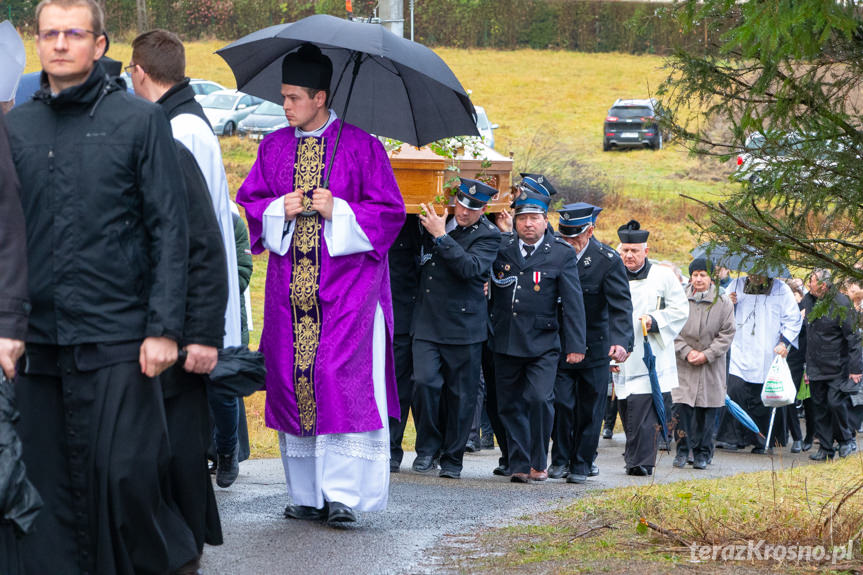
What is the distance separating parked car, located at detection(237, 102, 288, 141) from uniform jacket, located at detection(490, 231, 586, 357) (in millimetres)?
23583

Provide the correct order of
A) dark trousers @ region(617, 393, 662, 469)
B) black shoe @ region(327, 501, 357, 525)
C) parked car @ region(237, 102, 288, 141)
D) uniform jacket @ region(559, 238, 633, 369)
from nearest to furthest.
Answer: black shoe @ region(327, 501, 357, 525) < uniform jacket @ region(559, 238, 633, 369) < dark trousers @ region(617, 393, 662, 469) < parked car @ region(237, 102, 288, 141)

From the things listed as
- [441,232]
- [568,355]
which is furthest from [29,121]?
[568,355]

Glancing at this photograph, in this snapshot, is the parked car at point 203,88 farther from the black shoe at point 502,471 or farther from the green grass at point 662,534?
the green grass at point 662,534

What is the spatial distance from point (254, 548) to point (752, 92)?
128 inches

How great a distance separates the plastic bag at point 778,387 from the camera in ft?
42.6

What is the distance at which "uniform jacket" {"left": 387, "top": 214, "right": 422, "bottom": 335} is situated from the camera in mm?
9664

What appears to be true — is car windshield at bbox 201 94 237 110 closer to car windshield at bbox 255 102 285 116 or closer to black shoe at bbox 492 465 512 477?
car windshield at bbox 255 102 285 116

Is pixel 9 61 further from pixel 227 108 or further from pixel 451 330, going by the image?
pixel 227 108

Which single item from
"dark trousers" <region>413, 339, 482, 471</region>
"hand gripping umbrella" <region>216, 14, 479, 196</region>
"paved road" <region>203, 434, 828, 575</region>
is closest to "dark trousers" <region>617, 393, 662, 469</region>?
"paved road" <region>203, 434, 828, 575</region>

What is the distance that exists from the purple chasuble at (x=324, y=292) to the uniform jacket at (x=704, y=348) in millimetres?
5875

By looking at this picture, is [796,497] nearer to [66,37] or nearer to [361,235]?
[361,235]

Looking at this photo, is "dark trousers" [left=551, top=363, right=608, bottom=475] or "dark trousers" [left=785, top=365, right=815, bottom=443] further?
"dark trousers" [left=785, top=365, right=815, bottom=443]

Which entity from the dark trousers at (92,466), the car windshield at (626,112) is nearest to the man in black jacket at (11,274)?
the dark trousers at (92,466)

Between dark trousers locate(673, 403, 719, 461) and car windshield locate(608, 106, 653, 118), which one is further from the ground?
car windshield locate(608, 106, 653, 118)
